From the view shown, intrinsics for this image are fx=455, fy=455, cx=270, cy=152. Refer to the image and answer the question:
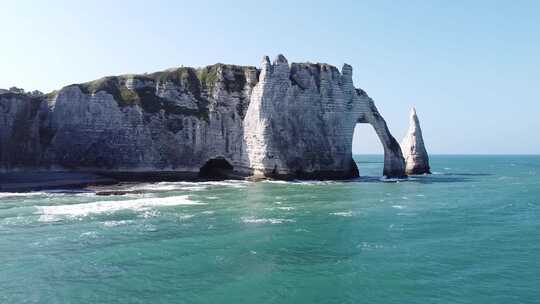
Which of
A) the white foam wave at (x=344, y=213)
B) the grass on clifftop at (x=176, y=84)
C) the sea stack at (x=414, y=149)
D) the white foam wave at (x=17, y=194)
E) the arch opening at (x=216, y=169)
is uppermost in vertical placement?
the grass on clifftop at (x=176, y=84)

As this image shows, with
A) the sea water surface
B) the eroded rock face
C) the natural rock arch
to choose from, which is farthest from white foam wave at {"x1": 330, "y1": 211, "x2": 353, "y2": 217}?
the natural rock arch

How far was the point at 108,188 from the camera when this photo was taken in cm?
5644

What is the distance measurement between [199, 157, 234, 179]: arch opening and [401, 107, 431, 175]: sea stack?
33077mm

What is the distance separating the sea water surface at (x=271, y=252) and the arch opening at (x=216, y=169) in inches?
1222

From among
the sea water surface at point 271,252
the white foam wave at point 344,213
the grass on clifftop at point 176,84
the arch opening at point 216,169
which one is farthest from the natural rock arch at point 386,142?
the white foam wave at point 344,213

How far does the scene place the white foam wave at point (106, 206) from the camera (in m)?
35.8

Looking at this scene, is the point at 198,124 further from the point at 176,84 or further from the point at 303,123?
the point at 303,123

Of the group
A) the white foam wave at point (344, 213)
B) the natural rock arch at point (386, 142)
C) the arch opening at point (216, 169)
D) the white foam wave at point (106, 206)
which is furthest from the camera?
the arch opening at point (216, 169)

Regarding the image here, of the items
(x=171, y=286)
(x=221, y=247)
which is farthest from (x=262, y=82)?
(x=171, y=286)

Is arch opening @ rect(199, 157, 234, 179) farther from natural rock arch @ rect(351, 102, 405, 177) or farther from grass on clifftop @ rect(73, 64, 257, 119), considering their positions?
natural rock arch @ rect(351, 102, 405, 177)

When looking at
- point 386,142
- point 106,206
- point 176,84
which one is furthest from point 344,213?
point 176,84

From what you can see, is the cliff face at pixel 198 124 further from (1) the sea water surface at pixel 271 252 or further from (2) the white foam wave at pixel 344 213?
(2) the white foam wave at pixel 344 213

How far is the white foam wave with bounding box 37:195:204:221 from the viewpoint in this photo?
117 ft

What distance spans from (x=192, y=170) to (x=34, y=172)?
2238cm
